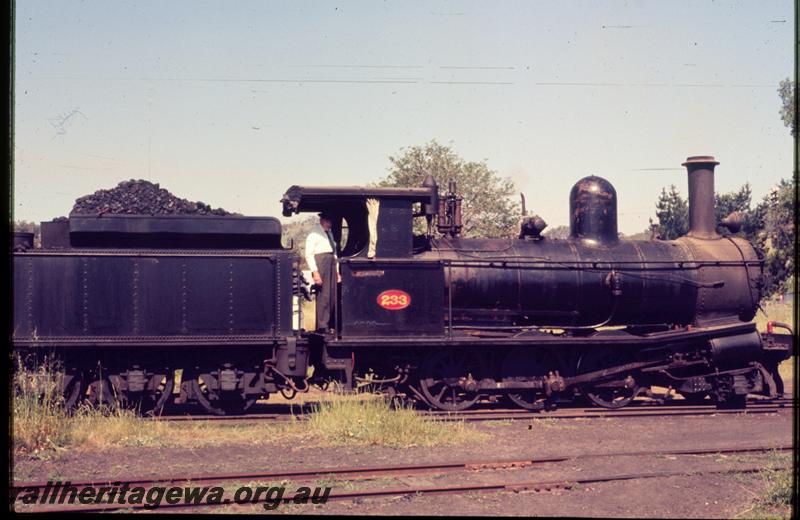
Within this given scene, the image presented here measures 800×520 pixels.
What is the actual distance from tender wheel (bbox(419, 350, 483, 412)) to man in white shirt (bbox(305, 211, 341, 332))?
1537 mm

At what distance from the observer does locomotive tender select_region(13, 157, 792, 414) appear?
33.9ft

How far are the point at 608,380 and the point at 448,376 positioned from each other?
246 cm

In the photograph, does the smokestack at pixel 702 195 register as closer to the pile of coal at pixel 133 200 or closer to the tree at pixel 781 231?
the pile of coal at pixel 133 200

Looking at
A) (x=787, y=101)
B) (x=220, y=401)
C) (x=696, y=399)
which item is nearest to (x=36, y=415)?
(x=220, y=401)

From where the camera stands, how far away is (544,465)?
8078mm

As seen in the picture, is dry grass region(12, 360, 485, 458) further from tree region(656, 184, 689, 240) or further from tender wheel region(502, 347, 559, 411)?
tree region(656, 184, 689, 240)

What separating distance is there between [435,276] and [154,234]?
381 cm

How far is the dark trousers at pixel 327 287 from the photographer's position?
10.6m

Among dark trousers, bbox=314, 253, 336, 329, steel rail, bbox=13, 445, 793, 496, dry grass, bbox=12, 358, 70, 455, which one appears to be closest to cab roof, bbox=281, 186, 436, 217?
dark trousers, bbox=314, 253, 336, 329

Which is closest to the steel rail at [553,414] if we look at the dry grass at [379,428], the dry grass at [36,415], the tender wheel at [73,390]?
the dry grass at [379,428]

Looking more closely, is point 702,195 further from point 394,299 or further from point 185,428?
point 185,428

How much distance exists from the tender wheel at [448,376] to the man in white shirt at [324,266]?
1.54 meters

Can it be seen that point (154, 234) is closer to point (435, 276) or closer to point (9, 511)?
point (435, 276)

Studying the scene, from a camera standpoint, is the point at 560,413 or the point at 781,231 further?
the point at 781,231
